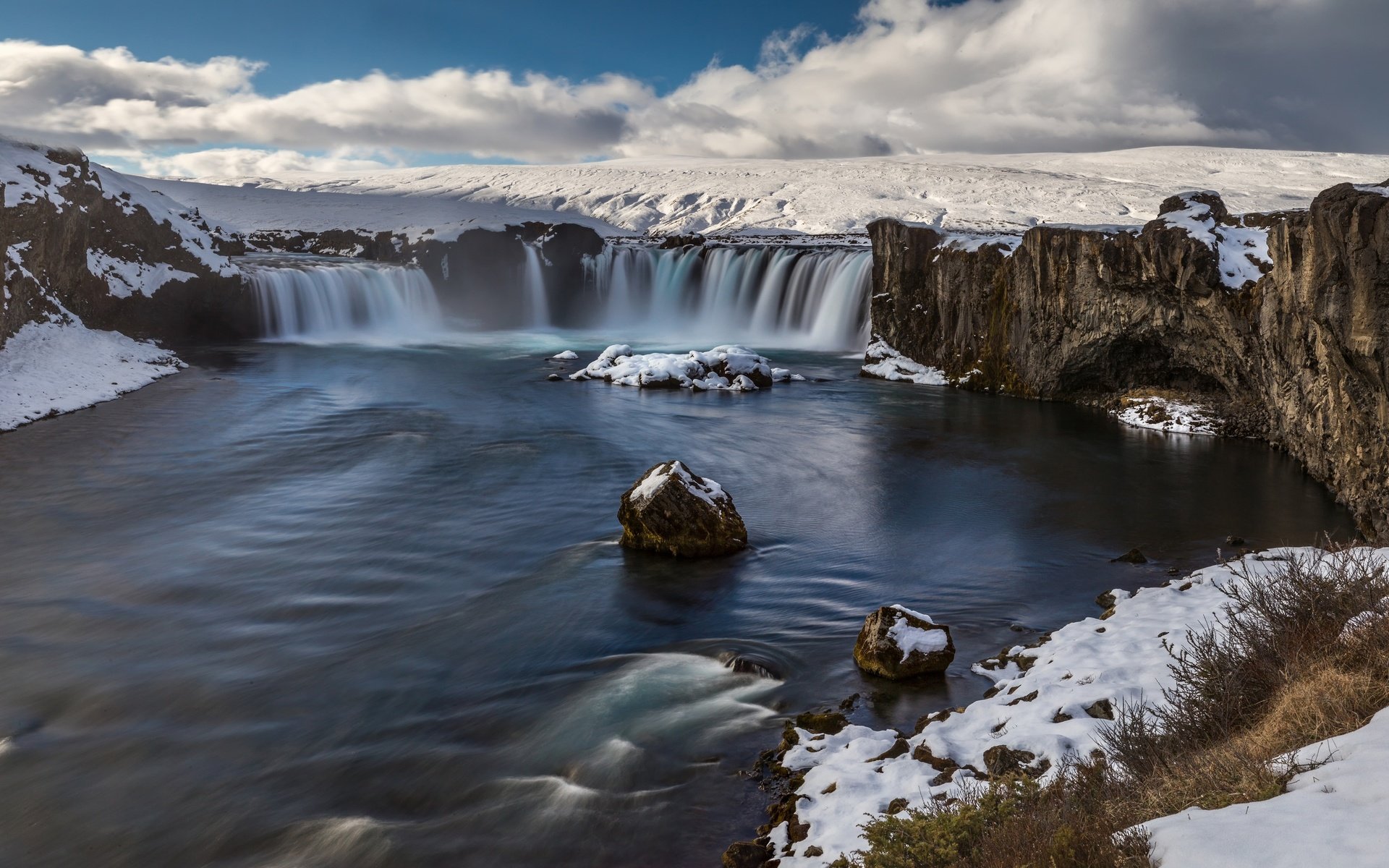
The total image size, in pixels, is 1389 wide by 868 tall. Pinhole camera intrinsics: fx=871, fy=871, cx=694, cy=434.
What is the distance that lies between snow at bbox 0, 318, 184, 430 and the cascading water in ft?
89.6

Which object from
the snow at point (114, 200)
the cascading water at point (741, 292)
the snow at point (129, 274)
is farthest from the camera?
the cascading water at point (741, 292)

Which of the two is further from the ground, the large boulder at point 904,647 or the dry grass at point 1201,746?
the dry grass at point 1201,746

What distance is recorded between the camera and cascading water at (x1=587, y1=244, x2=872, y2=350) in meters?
43.4

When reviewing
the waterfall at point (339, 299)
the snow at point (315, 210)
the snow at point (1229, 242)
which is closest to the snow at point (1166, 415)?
the snow at point (1229, 242)

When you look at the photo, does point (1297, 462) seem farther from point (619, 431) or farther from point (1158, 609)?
point (619, 431)

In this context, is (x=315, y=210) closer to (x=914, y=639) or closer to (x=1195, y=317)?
(x=1195, y=317)

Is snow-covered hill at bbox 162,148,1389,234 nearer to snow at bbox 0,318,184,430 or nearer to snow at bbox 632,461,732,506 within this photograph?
snow at bbox 0,318,184,430

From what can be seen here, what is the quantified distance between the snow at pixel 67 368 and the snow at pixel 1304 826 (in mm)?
27486

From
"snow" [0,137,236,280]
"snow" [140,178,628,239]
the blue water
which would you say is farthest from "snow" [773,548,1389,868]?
"snow" [140,178,628,239]

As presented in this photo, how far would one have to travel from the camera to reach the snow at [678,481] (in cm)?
1416

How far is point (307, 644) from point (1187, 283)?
22146mm

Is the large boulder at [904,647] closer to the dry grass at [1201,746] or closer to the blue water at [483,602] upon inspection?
the blue water at [483,602]

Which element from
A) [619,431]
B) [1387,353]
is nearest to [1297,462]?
[1387,353]

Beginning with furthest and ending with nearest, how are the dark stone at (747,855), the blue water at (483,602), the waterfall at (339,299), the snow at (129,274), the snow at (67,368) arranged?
the waterfall at (339,299)
the snow at (129,274)
the snow at (67,368)
the blue water at (483,602)
the dark stone at (747,855)
